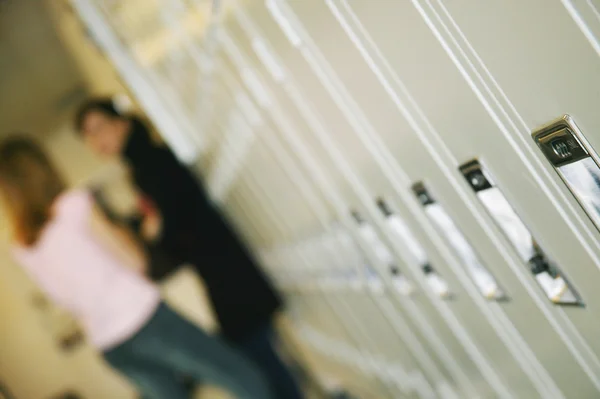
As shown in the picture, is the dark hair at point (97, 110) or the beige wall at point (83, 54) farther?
the beige wall at point (83, 54)

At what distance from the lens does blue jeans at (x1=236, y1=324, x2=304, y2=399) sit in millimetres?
1917

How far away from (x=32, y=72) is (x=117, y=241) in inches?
60.3

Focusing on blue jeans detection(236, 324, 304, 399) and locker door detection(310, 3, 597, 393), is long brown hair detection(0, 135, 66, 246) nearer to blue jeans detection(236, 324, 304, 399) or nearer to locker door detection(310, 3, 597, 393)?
blue jeans detection(236, 324, 304, 399)

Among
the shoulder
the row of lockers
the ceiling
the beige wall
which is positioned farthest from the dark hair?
the ceiling

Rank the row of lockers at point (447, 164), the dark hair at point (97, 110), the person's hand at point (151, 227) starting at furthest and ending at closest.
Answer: the person's hand at point (151, 227)
the dark hair at point (97, 110)
the row of lockers at point (447, 164)

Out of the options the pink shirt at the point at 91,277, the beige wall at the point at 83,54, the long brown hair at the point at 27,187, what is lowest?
the pink shirt at the point at 91,277

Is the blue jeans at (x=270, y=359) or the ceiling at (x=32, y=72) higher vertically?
the ceiling at (x=32, y=72)

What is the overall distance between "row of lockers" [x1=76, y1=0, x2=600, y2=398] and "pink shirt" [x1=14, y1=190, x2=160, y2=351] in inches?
24.6

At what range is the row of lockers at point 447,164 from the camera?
471 millimetres

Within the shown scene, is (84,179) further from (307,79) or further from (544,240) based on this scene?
(544,240)

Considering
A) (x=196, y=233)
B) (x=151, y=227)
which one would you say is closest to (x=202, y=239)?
(x=196, y=233)

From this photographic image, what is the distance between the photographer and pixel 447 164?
643mm

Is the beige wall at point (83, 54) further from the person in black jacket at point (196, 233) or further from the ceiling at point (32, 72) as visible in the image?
the person in black jacket at point (196, 233)

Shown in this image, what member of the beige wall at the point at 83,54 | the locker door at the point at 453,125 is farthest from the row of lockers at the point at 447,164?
the beige wall at the point at 83,54
